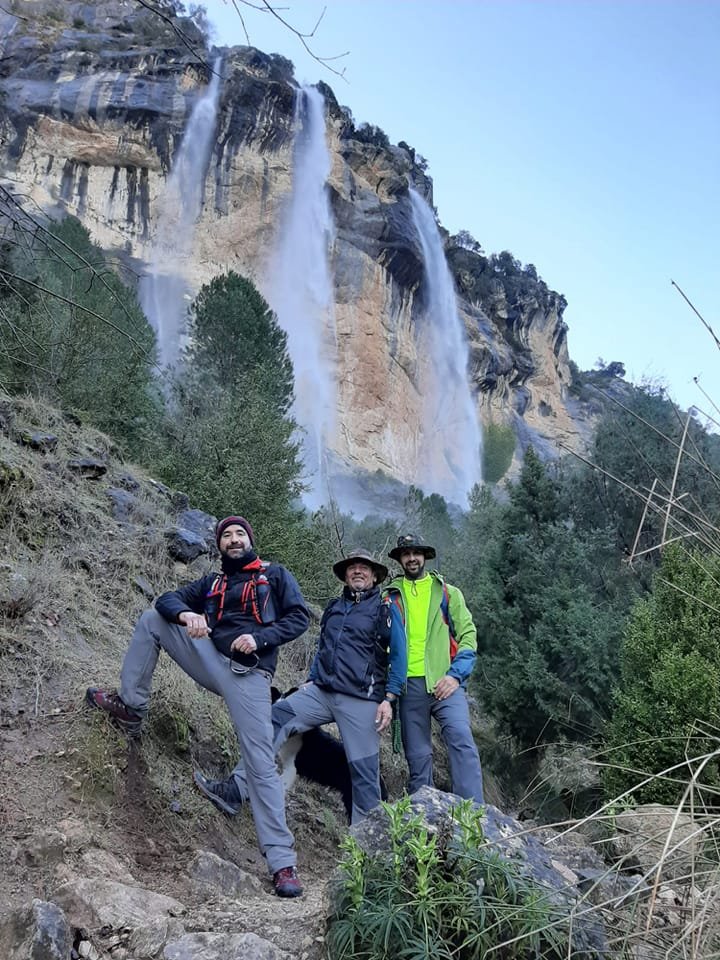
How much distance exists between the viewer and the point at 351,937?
199 cm

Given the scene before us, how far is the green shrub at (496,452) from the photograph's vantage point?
54944 mm

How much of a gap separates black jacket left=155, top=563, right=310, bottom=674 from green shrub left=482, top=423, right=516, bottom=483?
51.3 meters

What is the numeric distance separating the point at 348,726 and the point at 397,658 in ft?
1.51

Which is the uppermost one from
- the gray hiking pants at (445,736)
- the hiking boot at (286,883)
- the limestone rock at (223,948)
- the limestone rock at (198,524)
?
the limestone rock at (198,524)

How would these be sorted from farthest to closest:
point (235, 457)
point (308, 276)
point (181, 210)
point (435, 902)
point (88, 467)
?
point (308, 276)
point (181, 210)
point (235, 457)
point (88, 467)
point (435, 902)

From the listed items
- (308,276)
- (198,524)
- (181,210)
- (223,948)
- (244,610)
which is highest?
(181,210)

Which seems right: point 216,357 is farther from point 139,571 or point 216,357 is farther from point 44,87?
point 44,87

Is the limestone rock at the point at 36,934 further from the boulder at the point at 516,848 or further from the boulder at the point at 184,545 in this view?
the boulder at the point at 184,545

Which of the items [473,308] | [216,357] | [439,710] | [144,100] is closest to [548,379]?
[473,308]

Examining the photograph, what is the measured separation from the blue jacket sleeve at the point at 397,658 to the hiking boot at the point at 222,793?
99 cm

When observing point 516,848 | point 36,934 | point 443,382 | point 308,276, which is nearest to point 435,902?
point 516,848

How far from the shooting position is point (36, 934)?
7.59 feet

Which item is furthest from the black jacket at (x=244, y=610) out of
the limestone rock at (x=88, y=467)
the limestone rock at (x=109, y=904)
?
the limestone rock at (x=88, y=467)

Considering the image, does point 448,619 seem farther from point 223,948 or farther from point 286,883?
point 223,948
